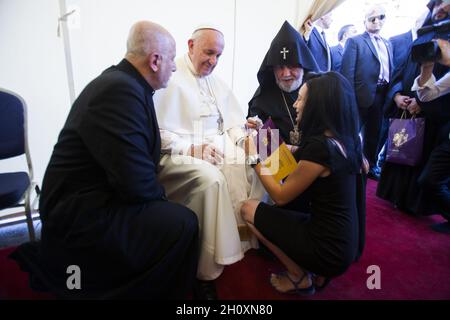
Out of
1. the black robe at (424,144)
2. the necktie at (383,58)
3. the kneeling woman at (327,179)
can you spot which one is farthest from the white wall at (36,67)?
the necktie at (383,58)

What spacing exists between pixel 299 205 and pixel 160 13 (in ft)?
8.04

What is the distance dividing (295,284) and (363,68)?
2.77m

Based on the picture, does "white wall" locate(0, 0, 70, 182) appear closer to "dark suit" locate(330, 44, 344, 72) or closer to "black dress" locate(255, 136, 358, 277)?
"black dress" locate(255, 136, 358, 277)

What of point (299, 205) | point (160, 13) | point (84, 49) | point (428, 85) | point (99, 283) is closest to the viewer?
point (99, 283)

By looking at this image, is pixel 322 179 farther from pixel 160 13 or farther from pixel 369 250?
pixel 160 13

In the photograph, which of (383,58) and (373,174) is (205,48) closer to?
(383,58)

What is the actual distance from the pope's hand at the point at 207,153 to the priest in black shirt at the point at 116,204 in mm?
406

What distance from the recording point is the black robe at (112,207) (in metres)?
1.15

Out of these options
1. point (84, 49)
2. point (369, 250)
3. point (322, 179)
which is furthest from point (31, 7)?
point (369, 250)

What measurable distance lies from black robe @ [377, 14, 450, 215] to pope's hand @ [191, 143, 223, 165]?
2.03 metres

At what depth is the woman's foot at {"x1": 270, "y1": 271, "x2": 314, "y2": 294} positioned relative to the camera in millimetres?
1540

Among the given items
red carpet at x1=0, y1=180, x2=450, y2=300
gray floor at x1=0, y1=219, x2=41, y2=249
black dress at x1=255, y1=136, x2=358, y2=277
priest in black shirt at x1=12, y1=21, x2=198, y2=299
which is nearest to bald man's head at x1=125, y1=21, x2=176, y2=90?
priest in black shirt at x1=12, y1=21, x2=198, y2=299

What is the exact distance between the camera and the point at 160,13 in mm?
2814

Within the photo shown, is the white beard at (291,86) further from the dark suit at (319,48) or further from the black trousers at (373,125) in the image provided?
the black trousers at (373,125)
